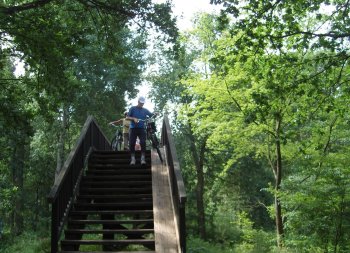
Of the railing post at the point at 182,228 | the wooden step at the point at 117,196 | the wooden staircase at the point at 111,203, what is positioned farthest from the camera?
the wooden step at the point at 117,196

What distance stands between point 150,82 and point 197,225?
38.1ft

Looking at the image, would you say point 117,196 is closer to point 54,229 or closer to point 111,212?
point 111,212

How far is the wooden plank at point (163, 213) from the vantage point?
6.46m

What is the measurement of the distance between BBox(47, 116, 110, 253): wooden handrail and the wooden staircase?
9.9 inches

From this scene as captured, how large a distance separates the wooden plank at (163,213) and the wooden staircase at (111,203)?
170 millimetres

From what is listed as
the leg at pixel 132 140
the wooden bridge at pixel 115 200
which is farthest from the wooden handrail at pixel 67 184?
the leg at pixel 132 140

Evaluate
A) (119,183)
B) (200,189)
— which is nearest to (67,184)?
(119,183)

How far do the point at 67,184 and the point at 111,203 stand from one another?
1004 mm

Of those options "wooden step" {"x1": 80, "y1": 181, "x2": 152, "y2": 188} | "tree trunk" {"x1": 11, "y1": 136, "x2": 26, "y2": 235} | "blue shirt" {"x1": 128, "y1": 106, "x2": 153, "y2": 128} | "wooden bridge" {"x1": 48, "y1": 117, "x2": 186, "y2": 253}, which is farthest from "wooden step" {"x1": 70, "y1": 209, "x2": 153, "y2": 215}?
"tree trunk" {"x1": 11, "y1": 136, "x2": 26, "y2": 235}

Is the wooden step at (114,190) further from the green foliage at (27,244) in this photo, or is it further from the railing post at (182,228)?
the green foliage at (27,244)

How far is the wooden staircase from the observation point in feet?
23.7

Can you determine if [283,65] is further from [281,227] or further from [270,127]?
[281,227]

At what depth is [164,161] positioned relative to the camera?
1020cm

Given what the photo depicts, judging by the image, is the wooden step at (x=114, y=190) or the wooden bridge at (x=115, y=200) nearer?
the wooden bridge at (x=115, y=200)
